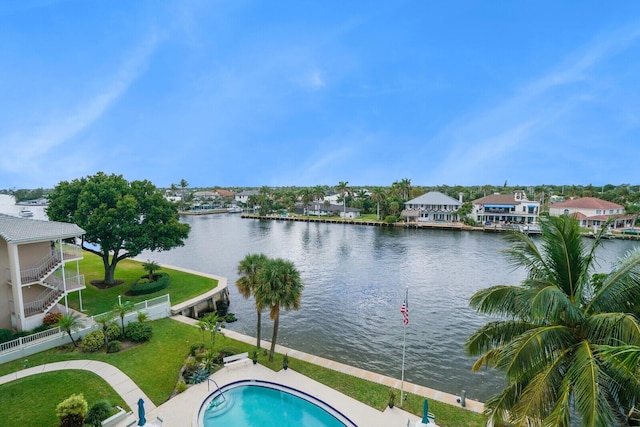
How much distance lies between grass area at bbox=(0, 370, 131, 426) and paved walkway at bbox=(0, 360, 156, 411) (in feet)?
0.91

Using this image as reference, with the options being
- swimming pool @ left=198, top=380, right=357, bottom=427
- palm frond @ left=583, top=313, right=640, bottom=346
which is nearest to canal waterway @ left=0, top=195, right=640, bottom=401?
palm frond @ left=583, top=313, right=640, bottom=346

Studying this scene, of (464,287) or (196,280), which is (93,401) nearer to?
(196,280)

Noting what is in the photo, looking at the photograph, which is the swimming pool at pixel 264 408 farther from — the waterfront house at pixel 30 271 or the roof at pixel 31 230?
the roof at pixel 31 230

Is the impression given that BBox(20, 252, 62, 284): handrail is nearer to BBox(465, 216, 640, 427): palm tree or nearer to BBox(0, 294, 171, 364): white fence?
BBox(0, 294, 171, 364): white fence

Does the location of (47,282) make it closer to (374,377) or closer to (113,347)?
(113,347)

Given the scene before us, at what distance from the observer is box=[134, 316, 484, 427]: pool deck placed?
46.6 feet

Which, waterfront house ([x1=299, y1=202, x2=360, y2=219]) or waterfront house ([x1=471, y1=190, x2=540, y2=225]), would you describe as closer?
waterfront house ([x1=471, y1=190, x2=540, y2=225])

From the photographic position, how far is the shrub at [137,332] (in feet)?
67.3

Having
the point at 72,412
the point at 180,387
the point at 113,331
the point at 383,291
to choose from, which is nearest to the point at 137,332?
the point at 113,331

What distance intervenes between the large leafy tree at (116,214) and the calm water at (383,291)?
9.56m

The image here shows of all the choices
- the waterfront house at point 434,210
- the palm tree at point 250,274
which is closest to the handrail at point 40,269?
the palm tree at point 250,274

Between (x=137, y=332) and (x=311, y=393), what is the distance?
1171cm

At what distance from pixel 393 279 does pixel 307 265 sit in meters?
12.3

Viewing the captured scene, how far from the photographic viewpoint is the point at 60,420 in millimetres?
13062
